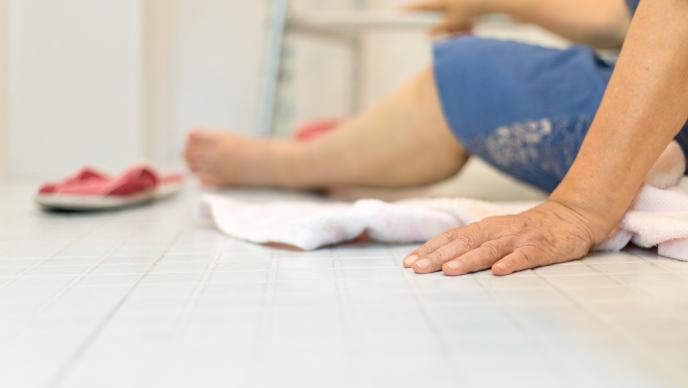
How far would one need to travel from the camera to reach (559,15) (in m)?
1.30

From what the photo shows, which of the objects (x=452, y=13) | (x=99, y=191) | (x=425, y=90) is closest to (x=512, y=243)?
(x=425, y=90)

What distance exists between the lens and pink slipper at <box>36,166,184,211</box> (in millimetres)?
1077

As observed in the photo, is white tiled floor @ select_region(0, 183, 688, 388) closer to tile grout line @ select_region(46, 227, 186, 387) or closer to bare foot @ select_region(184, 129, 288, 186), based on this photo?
tile grout line @ select_region(46, 227, 186, 387)

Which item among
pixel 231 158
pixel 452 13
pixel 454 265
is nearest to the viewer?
pixel 454 265

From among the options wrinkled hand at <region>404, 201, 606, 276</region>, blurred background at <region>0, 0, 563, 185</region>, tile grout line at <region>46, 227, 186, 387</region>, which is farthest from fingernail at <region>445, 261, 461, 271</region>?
blurred background at <region>0, 0, 563, 185</region>

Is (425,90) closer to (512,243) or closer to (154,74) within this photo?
(512,243)

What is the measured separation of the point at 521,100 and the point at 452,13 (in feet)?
1.75

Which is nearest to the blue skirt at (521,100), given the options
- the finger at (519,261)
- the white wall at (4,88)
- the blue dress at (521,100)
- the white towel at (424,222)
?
the blue dress at (521,100)

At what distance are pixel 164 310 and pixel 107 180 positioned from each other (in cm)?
66

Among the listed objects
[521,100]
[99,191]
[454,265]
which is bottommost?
[99,191]

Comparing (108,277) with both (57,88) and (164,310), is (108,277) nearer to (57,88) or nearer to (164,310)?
(164,310)

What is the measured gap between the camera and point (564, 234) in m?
0.71

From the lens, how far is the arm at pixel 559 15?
1.23 meters

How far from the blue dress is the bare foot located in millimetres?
396
